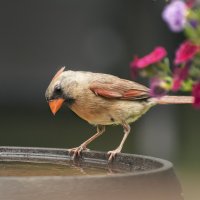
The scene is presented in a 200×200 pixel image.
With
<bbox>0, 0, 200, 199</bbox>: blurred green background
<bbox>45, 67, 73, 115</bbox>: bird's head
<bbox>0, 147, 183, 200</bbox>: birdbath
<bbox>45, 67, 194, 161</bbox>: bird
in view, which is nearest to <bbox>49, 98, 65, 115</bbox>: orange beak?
<bbox>45, 67, 73, 115</bbox>: bird's head

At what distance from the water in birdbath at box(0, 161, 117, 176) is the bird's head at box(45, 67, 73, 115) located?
3.76ft

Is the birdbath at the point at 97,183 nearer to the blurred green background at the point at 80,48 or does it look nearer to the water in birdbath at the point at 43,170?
the water in birdbath at the point at 43,170

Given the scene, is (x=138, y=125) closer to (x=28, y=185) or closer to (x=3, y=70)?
(x=3, y=70)

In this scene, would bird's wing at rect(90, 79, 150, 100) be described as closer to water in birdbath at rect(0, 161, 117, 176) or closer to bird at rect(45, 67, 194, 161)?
bird at rect(45, 67, 194, 161)

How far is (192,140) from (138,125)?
41.2 inches

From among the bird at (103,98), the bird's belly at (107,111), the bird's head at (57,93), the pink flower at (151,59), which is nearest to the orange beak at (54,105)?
the bird's head at (57,93)

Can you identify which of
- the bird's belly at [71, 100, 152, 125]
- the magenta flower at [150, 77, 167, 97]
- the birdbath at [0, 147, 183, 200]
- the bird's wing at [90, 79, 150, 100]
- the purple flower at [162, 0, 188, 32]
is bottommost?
the bird's belly at [71, 100, 152, 125]

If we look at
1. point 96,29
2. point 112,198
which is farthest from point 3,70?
point 112,198

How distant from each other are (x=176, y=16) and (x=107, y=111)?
3236 millimetres

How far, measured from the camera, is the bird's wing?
4.86 m

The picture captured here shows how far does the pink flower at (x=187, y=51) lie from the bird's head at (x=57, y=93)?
267 centimetres

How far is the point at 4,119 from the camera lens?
14484 millimetres

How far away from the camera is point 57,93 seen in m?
4.54

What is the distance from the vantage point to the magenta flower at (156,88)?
171 centimetres
